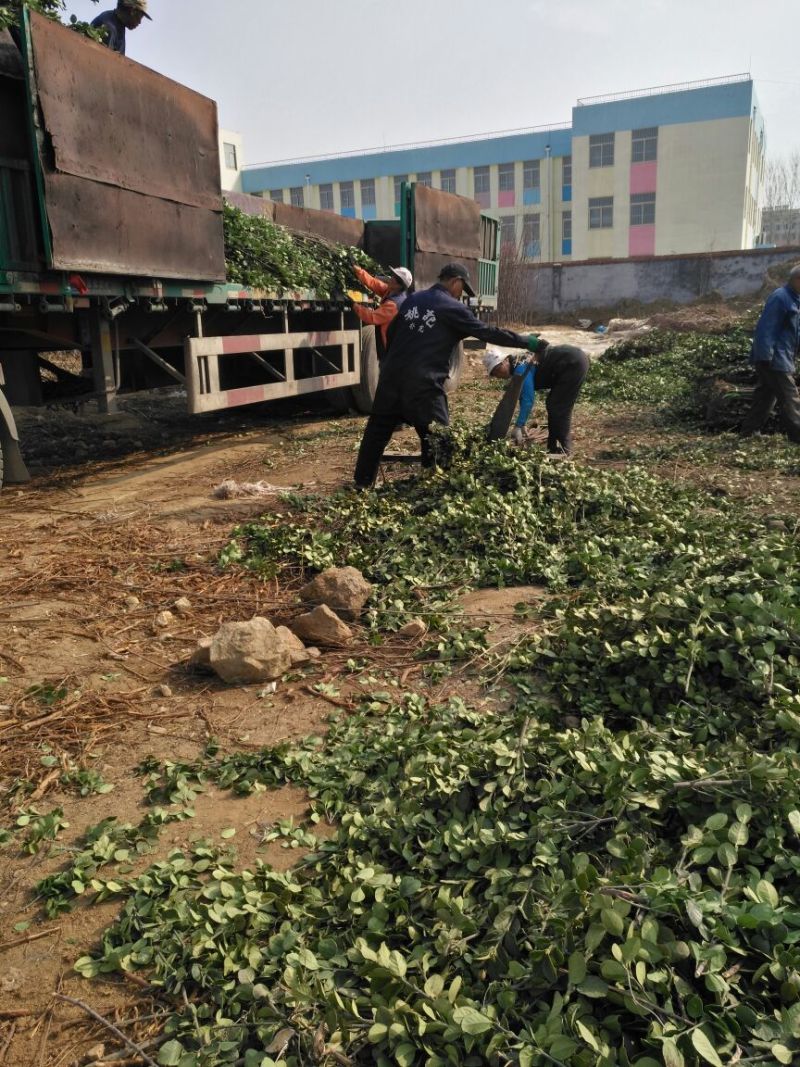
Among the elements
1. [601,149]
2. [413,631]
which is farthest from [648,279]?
[413,631]

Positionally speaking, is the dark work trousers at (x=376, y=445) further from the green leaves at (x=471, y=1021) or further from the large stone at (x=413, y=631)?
the green leaves at (x=471, y=1021)

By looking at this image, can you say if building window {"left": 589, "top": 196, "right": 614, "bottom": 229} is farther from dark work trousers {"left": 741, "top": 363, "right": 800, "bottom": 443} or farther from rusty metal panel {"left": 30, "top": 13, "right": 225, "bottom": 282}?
rusty metal panel {"left": 30, "top": 13, "right": 225, "bottom": 282}

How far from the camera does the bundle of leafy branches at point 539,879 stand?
1.86 metres

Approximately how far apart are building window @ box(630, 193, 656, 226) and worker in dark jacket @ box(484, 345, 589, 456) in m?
46.1

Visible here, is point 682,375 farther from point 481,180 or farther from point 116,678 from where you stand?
point 481,180

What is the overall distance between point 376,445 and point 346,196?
185ft

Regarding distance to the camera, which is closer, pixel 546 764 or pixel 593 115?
pixel 546 764

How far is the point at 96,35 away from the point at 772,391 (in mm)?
7519

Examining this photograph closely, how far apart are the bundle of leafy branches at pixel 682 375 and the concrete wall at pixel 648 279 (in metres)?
11.7

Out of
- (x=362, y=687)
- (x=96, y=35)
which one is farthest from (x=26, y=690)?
(x=96, y=35)

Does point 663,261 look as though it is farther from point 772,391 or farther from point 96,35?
point 96,35

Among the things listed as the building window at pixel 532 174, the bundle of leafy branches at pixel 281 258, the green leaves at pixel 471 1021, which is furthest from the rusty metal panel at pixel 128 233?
the building window at pixel 532 174

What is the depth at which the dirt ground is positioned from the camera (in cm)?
231

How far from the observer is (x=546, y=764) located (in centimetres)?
275
